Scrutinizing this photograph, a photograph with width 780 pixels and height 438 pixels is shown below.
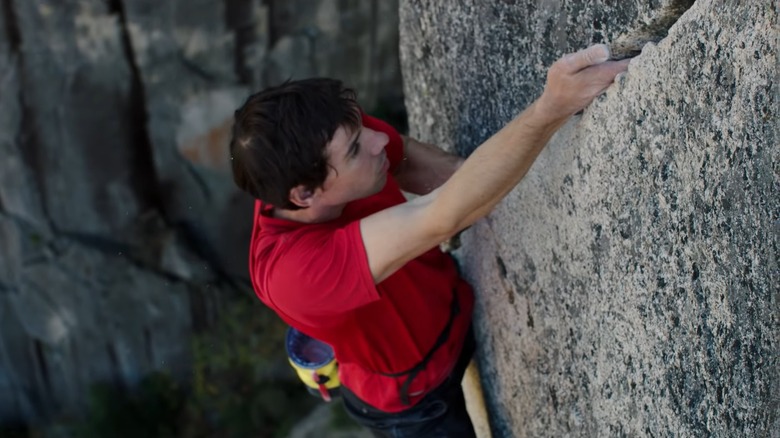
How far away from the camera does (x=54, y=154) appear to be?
255 inches

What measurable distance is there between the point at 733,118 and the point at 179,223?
20.8 ft

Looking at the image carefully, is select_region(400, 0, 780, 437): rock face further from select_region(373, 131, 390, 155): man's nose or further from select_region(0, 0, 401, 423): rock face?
select_region(0, 0, 401, 423): rock face

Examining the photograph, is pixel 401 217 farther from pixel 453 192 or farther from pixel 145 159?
pixel 145 159

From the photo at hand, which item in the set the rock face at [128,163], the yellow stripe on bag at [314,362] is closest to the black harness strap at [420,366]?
the yellow stripe on bag at [314,362]

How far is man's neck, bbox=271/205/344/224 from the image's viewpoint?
1.80 meters

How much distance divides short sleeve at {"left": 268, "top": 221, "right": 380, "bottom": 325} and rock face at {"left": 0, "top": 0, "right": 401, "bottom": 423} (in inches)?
190

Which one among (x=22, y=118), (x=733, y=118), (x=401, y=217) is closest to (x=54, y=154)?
(x=22, y=118)

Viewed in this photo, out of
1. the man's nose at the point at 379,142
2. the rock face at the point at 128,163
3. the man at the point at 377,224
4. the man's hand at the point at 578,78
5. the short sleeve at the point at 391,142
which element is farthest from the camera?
the rock face at the point at 128,163

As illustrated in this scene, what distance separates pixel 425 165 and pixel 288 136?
1.57ft

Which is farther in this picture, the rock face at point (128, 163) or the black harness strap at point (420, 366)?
the rock face at point (128, 163)

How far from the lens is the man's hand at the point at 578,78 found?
4.54 feet

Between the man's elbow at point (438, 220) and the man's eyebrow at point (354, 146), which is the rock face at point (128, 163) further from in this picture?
the man's elbow at point (438, 220)

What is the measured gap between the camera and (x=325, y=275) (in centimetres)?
166

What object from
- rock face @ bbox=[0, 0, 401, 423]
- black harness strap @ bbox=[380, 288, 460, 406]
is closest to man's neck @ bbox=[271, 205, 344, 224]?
black harness strap @ bbox=[380, 288, 460, 406]
